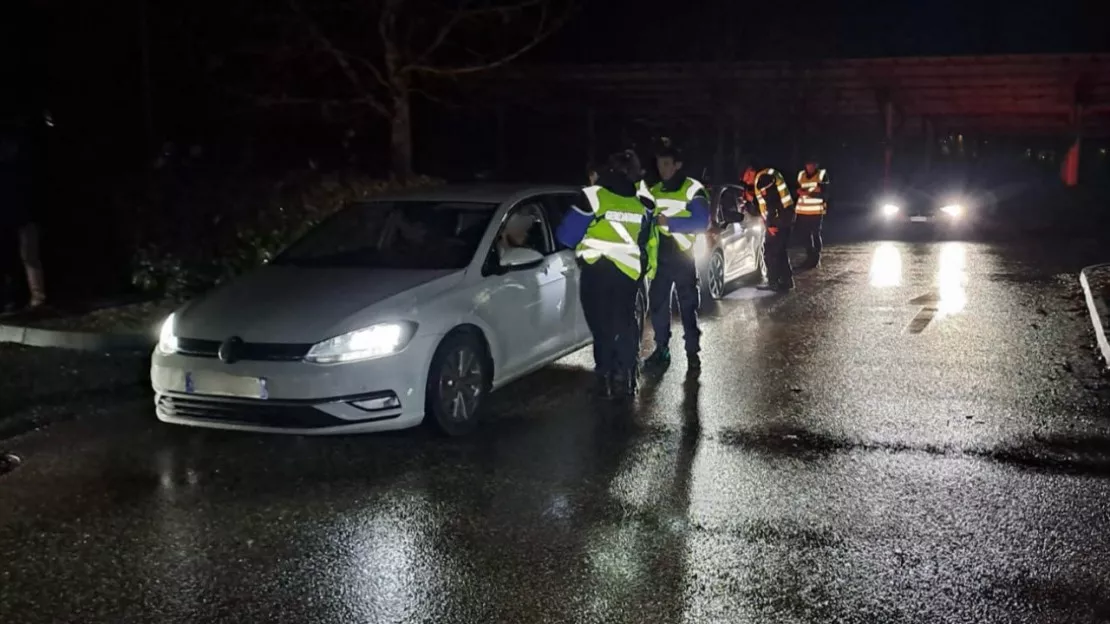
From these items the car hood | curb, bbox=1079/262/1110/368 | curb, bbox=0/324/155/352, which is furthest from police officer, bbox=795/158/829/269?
the car hood

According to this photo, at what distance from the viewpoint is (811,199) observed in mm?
15336

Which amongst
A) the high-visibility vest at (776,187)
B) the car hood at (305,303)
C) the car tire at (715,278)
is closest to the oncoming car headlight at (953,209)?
the high-visibility vest at (776,187)

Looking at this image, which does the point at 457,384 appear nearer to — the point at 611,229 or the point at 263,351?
the point at 263,351

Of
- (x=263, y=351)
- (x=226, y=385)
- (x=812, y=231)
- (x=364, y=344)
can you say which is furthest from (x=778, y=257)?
(x=226, y=385)

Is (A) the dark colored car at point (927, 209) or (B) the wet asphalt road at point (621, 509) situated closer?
(B) the wet asphalt road at point (621, 509)

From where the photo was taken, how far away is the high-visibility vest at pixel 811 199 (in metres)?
15.2

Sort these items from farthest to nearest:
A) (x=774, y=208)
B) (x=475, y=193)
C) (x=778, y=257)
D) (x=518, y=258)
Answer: (x=778, y=257) < (x=774, y=208) < (x=475, y=193) < (x=518, y=258)

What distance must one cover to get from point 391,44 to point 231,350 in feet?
35.4

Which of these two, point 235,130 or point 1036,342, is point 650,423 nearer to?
point 1036,342

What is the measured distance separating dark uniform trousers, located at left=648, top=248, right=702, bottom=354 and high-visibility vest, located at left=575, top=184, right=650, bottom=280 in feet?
3.23

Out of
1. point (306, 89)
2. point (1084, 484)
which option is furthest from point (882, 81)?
point (1084, 484)

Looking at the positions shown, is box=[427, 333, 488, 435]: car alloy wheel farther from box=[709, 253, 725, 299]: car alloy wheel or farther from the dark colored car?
the dark colored car

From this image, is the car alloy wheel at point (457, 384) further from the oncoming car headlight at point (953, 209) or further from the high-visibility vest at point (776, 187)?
the oncoming car headlight at point (953, 209)

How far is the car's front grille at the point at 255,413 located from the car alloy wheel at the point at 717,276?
685 centimetres
